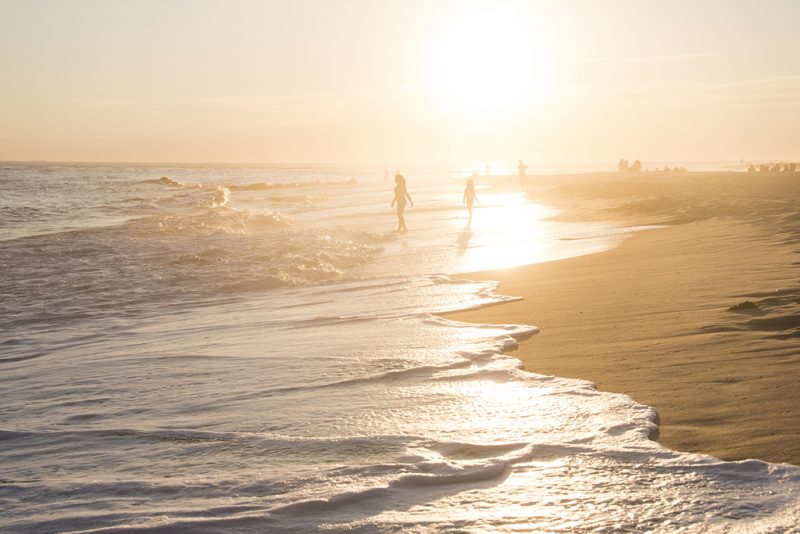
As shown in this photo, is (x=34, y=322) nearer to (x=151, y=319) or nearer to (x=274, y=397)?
(x=151, y=319)

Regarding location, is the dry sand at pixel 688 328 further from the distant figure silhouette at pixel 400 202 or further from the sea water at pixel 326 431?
the distant figure silhouette at pixel 400 202

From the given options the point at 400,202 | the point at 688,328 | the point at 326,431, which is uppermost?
the point at 400,202

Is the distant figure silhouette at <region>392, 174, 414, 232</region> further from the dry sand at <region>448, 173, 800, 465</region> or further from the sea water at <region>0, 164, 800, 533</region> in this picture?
the sea water at <region>0, 164, 800, 533</region>

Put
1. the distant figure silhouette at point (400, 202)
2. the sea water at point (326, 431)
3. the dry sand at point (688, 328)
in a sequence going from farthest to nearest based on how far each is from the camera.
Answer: the distant figure silhouette at point (400, 202)
the dry sand at point (688, 328)
the sea water at point (326, 431)

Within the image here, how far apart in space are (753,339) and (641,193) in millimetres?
24509

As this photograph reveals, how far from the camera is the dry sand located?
13.7 feet

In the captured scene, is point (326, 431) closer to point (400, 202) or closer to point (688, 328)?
point (688, 328)

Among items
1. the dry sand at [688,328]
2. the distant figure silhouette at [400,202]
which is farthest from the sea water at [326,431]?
the distant figure silhouette at [400,202]

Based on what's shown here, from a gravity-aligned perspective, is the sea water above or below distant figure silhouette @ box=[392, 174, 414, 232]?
below

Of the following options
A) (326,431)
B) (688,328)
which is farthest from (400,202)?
(326,431)

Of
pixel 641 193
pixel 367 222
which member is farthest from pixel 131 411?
pixel 641 193

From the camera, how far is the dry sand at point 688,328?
4.16 metres

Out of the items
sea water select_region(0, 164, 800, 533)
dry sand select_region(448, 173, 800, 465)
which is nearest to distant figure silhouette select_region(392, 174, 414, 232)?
dry sand select_region(448, 173, 800, 465)

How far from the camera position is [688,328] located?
248 inches
